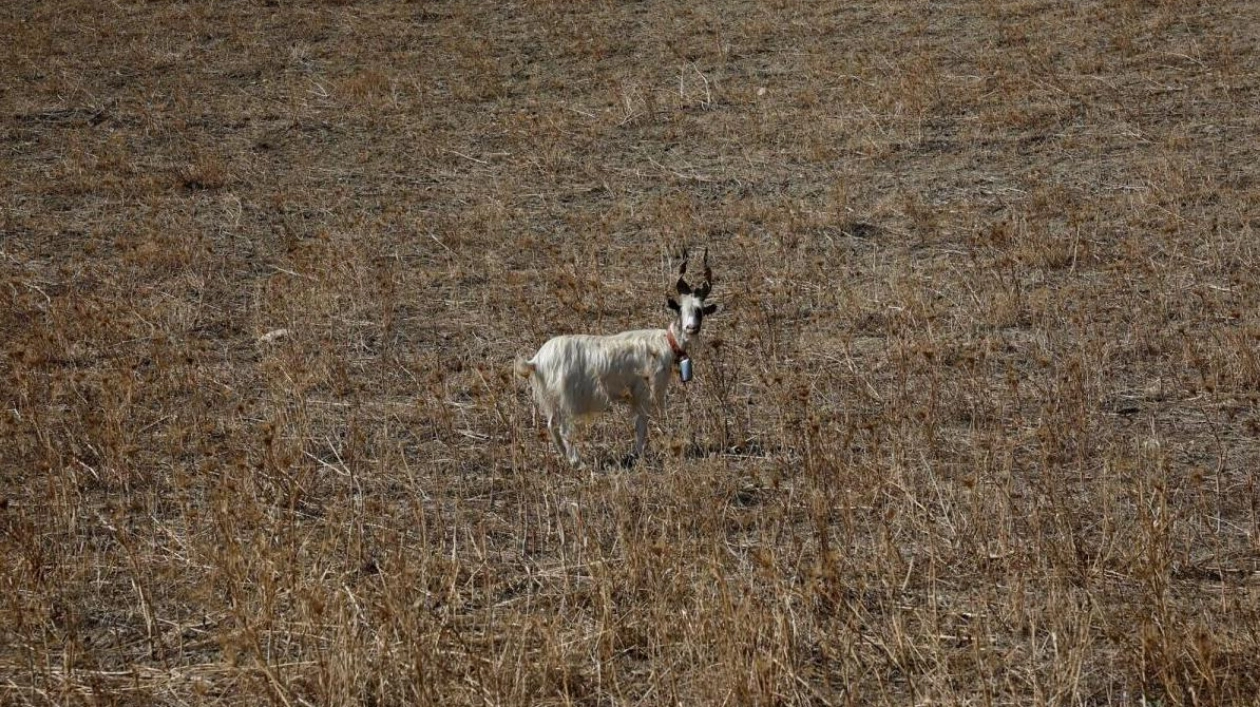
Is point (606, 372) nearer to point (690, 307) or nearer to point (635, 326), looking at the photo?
point (690, 307)

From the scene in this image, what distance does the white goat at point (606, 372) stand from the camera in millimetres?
8750

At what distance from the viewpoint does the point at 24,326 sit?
12.0 metres

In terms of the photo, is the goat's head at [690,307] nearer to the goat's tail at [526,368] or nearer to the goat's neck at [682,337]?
the goat's neck at [682,337]

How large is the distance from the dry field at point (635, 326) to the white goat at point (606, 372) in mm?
208

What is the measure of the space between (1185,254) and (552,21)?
12.8m

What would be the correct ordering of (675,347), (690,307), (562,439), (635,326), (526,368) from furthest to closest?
(635,326)
(690,307)
(675,347)
(526,368)
(562,439)

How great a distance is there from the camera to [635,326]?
11641mm

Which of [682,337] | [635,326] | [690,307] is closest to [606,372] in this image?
[682,337]

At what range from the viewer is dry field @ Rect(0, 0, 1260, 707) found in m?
5.85

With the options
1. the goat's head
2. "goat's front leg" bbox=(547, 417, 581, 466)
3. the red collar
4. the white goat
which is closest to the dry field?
"goat's front leg" bbox=(547, 417, 581, 466)

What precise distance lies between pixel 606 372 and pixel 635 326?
2.87 m

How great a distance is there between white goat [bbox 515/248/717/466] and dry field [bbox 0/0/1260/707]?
0.21 meters

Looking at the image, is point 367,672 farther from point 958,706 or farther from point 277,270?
point 277,270

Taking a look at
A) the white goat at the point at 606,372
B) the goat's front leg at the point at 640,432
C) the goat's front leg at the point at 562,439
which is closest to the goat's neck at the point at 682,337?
the white goat at the point at 606,372
